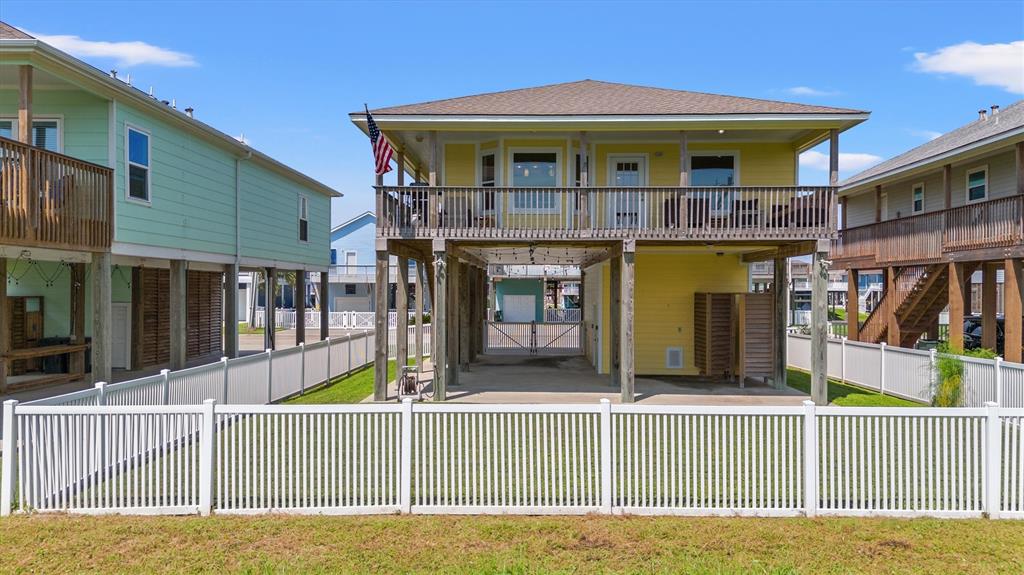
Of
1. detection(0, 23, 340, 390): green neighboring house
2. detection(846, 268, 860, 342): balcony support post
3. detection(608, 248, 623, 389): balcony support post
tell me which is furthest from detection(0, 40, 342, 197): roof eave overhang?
detection(846, 268, 860, 342): balcony support post

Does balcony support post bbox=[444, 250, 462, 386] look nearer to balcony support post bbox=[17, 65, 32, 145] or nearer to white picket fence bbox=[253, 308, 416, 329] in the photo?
balcony support post bbox=[17, 65, 32, 145]

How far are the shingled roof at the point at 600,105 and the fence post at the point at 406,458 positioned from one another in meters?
7.49

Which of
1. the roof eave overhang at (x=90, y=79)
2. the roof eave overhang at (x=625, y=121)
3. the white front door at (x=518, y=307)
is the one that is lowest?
the white front door at (x=518, y=307)

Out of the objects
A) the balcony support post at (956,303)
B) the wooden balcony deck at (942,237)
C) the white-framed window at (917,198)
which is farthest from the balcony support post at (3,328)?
the white-framed window at (917,198)

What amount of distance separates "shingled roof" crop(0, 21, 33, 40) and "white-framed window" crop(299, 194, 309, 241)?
36.5ft

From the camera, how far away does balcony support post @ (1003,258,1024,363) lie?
12875 millimetres

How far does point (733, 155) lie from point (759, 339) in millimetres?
4536

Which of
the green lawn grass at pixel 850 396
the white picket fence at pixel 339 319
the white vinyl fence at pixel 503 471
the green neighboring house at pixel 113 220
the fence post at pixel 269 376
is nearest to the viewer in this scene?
the white vinyl fence at pixel 503 471

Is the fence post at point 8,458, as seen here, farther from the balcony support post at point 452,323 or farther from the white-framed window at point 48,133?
the balcony support post at point 452,323

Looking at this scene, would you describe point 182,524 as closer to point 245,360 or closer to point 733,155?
point 245,360

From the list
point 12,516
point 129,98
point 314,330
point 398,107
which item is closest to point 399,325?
point 398,107

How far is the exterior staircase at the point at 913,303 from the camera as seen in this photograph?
1703 centimetres

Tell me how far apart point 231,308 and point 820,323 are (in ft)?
44.7

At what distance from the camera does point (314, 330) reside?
32562mm
